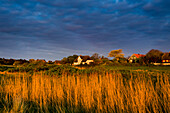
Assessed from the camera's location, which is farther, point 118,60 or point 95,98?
point 118,60

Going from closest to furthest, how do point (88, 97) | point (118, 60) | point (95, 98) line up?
point (88, 97) < point (95, 98) < point (118, 60)

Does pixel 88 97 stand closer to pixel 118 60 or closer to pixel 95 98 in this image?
pixel 95 98

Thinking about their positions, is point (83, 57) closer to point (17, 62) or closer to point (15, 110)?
point (17, 62)

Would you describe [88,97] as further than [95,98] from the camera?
No

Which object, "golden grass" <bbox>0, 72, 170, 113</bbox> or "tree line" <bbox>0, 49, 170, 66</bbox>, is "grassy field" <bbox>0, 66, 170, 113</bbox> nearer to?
"golden grass" <bbox>0, 72, 170, 113</bbox>

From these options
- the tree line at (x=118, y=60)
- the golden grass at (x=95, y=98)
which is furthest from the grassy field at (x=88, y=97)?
the tree line at (x=118, y=60)

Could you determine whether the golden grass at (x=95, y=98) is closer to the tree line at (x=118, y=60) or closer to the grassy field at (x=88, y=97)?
the grassy field at (x=88, y=97)

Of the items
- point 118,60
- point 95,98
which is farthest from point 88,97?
point 118,60

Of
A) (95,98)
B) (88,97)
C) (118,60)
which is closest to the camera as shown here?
(88,97)

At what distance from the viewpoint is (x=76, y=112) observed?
377cm

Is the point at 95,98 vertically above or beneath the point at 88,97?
beneath

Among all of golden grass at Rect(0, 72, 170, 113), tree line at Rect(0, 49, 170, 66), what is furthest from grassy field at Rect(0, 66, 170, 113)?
tree line at Rect(0, 49, 170, 66)

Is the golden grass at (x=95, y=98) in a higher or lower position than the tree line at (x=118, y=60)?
lower

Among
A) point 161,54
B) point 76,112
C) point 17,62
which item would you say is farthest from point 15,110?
point 161,54
